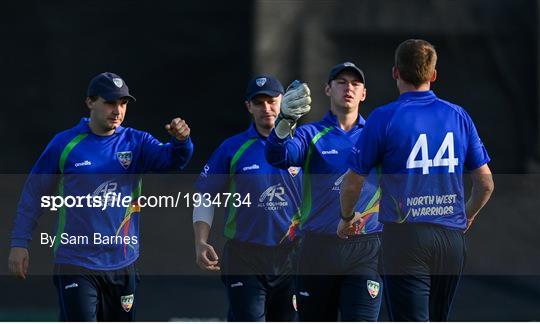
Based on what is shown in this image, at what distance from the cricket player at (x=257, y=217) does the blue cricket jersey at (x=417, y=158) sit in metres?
1.36

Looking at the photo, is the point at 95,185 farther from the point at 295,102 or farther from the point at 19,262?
the point at 295,102

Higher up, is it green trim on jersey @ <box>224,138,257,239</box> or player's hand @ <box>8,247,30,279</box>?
green trim on jersey @ <box>224,138,257,239</box>

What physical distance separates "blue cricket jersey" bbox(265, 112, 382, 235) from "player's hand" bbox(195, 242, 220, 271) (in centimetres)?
61

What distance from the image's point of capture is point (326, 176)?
810cm

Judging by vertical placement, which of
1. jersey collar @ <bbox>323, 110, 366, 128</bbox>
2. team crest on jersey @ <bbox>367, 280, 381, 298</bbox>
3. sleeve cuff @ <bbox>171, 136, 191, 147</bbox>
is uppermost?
jersey collar @ <bbox>323, 110, 366, 128</bbox>

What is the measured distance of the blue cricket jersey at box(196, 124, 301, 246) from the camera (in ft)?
27.5

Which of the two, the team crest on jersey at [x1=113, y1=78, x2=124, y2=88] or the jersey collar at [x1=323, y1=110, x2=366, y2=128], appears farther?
the jersey collar at [x1=323, y1=110, x2=366, y2=128]

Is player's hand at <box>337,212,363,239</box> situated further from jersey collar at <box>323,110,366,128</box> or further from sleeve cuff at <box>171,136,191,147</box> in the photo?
sleeve cuff at <box>171,136,191,147</box>

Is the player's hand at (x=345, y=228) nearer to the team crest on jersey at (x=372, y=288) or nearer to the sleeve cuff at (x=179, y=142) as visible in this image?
the team crest on jersey at (x=372, y=288)

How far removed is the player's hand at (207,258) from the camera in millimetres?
8156

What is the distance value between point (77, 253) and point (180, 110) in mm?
4441

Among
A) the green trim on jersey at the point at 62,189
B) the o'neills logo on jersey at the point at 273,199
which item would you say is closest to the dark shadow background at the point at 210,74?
the o'neills logo on jersey at the point at 273,199

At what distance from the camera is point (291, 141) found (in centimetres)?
791

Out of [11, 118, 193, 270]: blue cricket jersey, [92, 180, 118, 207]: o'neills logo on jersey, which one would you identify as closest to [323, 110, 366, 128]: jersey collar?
[11, 118, 193, 270]: blue cricket jersey
